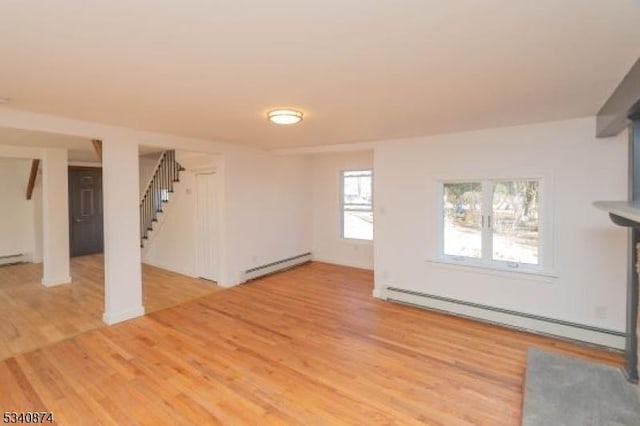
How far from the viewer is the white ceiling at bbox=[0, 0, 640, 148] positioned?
4.81ft

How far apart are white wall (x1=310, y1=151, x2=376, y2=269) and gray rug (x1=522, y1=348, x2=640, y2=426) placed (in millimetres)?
3968

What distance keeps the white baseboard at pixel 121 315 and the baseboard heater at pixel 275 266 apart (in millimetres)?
1749

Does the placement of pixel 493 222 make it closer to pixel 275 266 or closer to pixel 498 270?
pixel 498 270

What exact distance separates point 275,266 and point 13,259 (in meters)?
5.48

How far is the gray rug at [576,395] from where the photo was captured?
7.12 ft

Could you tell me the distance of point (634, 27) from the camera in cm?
158

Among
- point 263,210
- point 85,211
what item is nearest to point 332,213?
point 263,210

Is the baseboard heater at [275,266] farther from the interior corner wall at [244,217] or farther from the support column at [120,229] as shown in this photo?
the support column at [120,229]

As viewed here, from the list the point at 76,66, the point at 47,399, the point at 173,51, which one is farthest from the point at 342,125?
the point at 47,399

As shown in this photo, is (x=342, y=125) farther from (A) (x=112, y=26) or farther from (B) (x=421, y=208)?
(A) (x=112, y=26)

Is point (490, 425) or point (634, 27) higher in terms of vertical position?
point (634, 27)

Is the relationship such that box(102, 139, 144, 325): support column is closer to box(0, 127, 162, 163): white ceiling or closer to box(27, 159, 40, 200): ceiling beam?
box(0, 127, 162, 163): white ceiling

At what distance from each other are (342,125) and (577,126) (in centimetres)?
244

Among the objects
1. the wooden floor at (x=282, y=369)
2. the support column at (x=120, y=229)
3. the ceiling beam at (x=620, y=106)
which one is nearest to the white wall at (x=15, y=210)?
the support column at (x=120, y=229)
